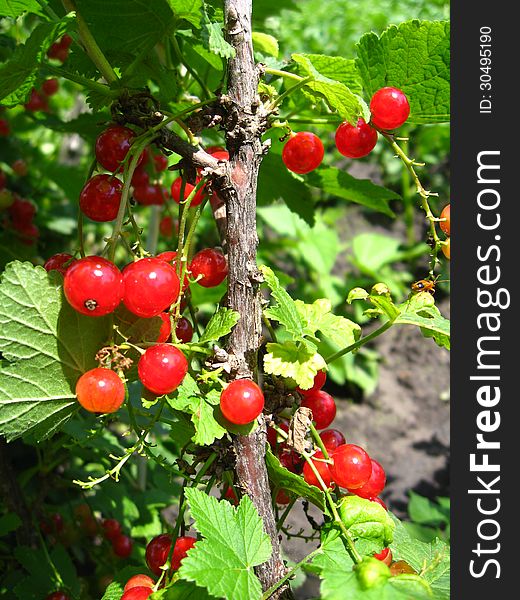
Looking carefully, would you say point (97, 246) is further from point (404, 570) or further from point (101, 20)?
point (404, 570)

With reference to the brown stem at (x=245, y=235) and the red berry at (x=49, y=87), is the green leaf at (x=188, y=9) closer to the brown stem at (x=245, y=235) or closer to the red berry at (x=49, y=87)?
the brown stem at (x=245, y=235)

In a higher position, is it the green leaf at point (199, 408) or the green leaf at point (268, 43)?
the green leaf at point (268, 43)

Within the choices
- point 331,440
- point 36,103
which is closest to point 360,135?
point 331,440

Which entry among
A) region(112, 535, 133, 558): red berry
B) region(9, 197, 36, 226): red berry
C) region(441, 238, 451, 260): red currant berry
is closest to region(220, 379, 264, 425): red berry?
region(441, 238, 451, 260): red currant berry

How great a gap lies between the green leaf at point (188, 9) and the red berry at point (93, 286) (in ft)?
1.10

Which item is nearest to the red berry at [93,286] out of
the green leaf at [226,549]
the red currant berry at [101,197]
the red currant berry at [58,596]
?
the red currant berry at [101,197]

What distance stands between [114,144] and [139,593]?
0.59 metres

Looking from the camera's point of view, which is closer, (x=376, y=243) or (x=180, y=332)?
(x=180, y=332)

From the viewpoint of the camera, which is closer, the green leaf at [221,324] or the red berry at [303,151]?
the green leaf at [221,324]

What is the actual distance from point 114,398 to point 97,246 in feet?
7.78

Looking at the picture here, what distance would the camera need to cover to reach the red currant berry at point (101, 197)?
883 millimetres

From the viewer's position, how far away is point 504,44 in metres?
1.08

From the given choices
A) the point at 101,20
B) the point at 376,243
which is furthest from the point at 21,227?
the point at 376,243

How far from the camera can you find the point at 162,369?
2.59 feet
